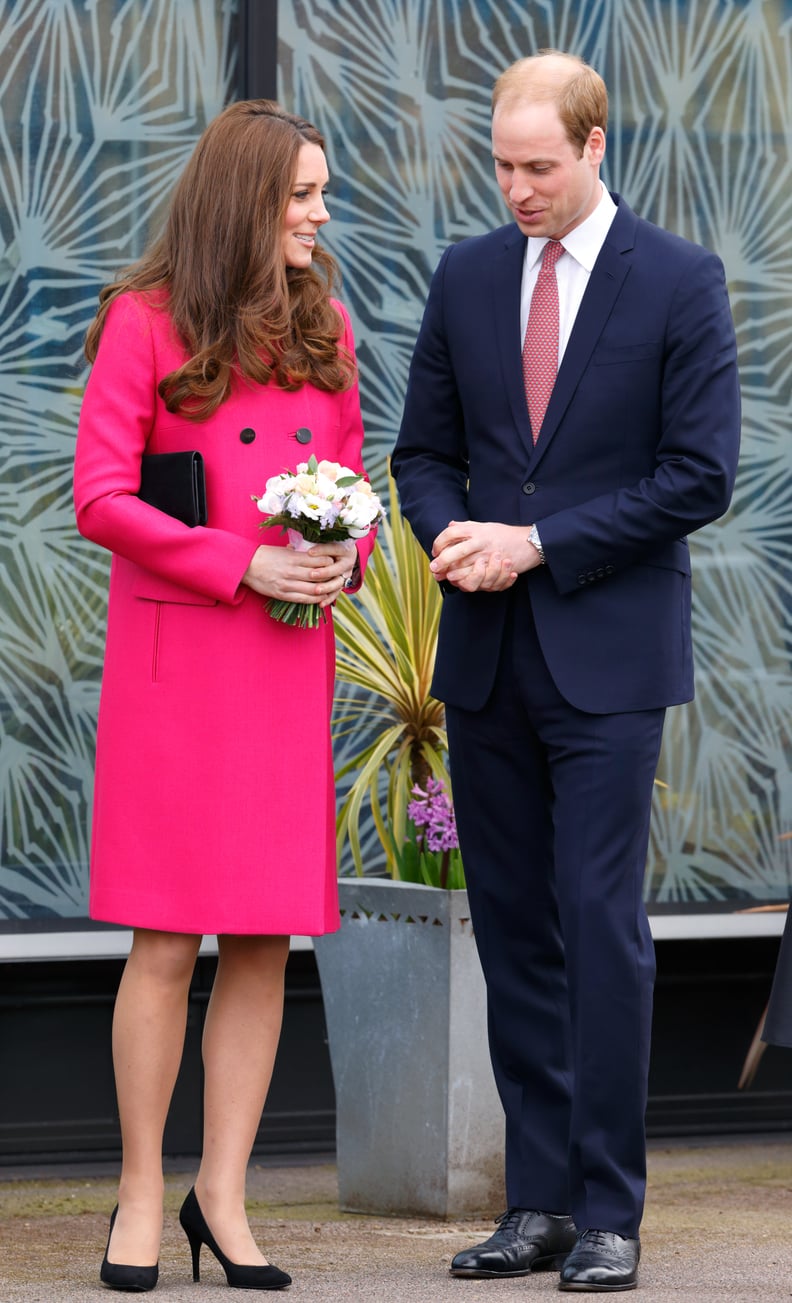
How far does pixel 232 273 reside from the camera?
11.5 feet

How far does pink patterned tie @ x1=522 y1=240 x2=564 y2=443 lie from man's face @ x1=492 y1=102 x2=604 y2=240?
71mm

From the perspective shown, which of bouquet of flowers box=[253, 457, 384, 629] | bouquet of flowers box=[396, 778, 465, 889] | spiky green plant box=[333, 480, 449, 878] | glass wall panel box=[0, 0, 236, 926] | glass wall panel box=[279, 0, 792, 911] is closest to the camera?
bouquet of flowers box=[253, 457, 384, 629]

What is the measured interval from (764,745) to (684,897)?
47cm

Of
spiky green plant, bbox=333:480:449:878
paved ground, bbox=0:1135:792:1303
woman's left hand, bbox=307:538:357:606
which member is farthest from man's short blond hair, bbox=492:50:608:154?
paved ground, bbox=0:1135:792:1303

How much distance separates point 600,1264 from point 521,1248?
20 cm

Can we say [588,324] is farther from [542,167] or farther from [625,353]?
[542,167]

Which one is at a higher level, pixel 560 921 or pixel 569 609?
pixel 569 609

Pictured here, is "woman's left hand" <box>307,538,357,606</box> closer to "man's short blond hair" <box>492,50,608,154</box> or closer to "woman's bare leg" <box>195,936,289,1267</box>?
"woman's bare leg" <box>195,936,289,1267</box>

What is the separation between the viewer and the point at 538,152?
3420 millimetres

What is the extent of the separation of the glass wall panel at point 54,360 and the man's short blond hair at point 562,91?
1753 millimetres

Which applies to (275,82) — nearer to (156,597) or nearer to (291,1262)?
(156,597)

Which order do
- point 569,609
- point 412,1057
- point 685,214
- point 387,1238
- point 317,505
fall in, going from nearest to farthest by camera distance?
1. point 317,505
2. point 569,609
3. point 387,1238
4. point 412,1057
5. point 685,214

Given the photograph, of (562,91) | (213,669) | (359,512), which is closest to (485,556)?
(359,512)

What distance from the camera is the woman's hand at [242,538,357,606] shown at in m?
3.42
